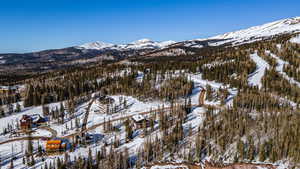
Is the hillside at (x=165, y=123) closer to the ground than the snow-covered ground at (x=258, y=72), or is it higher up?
closer to the ground

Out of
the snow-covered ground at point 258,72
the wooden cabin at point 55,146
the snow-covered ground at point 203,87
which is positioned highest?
A: the snow-covered ground at point 258,72

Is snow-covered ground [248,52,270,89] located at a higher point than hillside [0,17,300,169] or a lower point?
higher

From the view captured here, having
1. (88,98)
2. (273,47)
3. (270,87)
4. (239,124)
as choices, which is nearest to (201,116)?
(239,124)

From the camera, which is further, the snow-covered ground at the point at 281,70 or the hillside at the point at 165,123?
the snow-covered ground at the point at 281,70

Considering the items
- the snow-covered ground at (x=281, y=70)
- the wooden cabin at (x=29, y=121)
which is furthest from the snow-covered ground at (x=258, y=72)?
the wooden cabin at (x=29, y=121)

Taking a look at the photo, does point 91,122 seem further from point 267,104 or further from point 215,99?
point 267,104

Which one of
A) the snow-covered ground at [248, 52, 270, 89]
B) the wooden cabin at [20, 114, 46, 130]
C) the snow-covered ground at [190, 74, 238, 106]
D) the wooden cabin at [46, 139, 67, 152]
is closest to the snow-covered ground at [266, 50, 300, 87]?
the snow-covered ground at [248, 52, 270, 89]

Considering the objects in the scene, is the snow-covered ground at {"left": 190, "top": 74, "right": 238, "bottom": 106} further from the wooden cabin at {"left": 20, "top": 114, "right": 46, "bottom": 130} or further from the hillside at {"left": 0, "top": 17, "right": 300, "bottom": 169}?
the wooden cabin at {"left": 20, "top": 114, "right": 46, "bottom": 130}

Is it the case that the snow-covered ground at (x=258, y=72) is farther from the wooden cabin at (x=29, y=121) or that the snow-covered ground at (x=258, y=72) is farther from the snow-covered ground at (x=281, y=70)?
the wooden cabin at (x=29, y=121)
